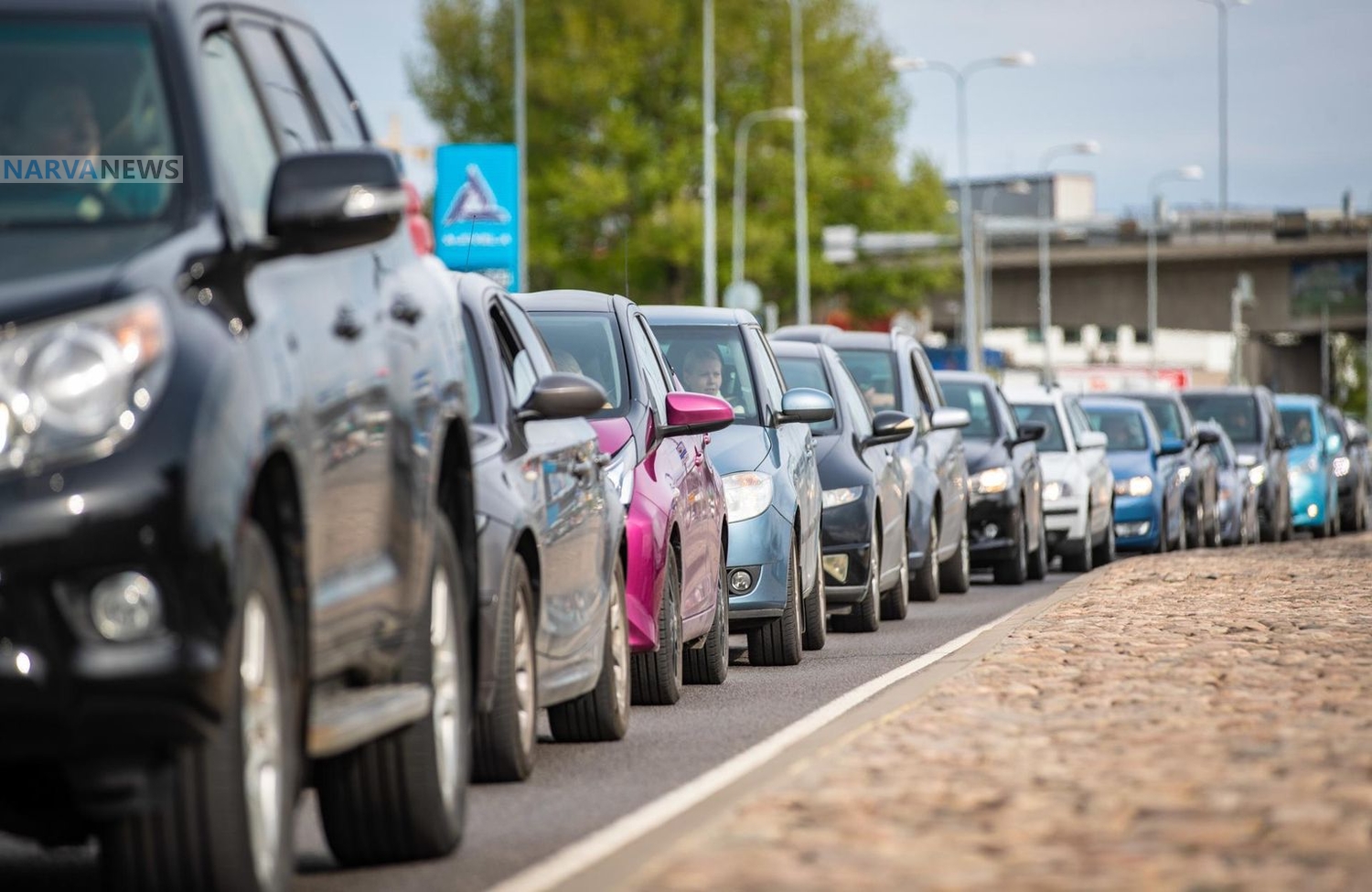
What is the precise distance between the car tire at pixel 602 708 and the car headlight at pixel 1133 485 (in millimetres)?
20559

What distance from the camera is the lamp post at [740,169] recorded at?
233ft

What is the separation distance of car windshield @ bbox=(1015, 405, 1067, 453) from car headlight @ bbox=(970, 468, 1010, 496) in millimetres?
3558

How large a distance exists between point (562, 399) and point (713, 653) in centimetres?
424

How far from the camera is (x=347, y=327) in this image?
654cm

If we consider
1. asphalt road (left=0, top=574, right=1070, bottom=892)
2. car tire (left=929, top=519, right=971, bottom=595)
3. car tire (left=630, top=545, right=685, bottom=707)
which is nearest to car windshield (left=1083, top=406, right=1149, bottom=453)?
car tire (left=929, top=519, right=971, bottom=595)

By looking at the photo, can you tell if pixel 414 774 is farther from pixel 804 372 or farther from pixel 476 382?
pixel 804 372

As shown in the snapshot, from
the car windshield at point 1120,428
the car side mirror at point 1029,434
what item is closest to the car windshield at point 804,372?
the car side mirror at point 1029,434

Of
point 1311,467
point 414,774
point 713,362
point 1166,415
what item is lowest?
point 1311,467

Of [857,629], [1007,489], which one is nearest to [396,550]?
[857,629]

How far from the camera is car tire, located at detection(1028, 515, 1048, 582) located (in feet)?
86.3

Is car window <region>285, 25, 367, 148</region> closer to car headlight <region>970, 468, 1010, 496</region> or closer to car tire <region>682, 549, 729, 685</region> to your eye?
car tire <region>682, 549, 729, 685</region>

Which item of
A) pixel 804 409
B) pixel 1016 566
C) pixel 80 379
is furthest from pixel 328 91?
pixel 1016 566

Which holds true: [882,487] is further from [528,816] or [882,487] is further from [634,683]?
[528,816]

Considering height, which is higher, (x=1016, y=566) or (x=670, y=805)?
(x=670, y=805)
